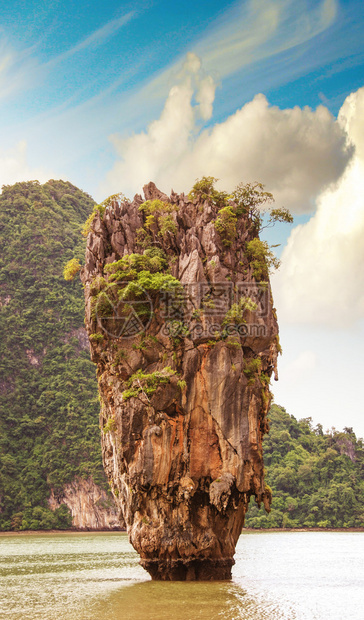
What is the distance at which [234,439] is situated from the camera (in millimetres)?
17906

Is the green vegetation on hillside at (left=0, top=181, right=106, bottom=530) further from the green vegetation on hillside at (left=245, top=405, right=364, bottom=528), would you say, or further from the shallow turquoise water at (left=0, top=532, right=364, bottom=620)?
the shallow turquoise water at (left=0, top=532, right=364, bottom=620)

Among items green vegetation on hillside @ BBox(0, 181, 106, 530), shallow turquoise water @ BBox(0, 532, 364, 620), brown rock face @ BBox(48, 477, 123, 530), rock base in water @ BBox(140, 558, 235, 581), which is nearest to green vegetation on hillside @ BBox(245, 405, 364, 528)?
brown rock face @ BBox(48, 477, 123, 530)

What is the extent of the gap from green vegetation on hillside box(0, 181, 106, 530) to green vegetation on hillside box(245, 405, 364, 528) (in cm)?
1854

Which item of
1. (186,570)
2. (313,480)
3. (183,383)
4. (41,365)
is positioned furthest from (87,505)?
(183,383)

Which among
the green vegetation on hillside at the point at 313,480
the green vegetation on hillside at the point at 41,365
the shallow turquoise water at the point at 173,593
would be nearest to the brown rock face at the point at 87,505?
the green vegetation on hillside at the point at 41,365

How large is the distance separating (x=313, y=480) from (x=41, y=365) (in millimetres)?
34023

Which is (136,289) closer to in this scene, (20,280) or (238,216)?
(238,216)

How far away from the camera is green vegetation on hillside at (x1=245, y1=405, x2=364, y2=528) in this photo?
2429 inches

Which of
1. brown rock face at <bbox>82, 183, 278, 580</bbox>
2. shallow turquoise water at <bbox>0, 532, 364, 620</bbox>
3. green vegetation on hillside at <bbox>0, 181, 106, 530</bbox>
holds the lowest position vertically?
shallow turquoise water at <bbox>0, 532, 364, 620</bbox>

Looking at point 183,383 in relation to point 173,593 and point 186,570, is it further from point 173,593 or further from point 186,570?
point 173,593

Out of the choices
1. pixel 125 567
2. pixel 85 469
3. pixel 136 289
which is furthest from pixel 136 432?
pixel 85 469

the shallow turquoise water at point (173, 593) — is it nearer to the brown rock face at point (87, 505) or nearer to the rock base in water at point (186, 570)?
the rock base in water at point (186, 570)

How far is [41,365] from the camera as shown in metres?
75.8

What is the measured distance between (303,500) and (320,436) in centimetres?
1301
